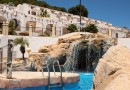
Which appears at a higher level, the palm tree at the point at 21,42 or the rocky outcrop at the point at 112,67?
the palm tree at the point at 21,42

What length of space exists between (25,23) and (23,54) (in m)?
21.1

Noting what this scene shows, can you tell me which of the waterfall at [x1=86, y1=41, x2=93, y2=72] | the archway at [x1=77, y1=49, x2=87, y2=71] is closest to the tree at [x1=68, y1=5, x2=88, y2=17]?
the archway at [x1=77, y1=49, x2=87, y2=71]

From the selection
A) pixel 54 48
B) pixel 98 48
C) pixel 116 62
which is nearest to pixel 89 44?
pixel 98 48

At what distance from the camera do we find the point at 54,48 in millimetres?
25281

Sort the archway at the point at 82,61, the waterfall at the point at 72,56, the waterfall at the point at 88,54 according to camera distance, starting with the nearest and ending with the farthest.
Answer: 1. the waterfall at the point at 72,56
2. the waterfall at the point at 88,54
3. the archway at the point at 82,61

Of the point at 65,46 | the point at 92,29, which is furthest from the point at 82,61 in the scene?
the point at 92,29

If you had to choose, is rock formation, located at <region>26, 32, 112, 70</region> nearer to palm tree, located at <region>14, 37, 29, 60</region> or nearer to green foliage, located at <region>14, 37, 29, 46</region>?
palm tree, located at <region>14, 37, 29, 60</region>

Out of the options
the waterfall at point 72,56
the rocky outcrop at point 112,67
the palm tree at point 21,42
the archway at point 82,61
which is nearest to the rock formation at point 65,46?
the waterfall at point 72,56

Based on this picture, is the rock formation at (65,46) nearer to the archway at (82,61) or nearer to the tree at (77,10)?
the archway at (82,61)

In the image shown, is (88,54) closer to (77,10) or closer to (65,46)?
(65,46)

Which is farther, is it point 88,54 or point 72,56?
point 88,54

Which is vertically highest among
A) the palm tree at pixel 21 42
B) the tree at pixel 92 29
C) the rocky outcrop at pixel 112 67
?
the tree at pixel 92 29

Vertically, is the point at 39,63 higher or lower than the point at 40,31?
lower

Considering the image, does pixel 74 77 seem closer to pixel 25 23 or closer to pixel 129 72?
pixel 129 72
